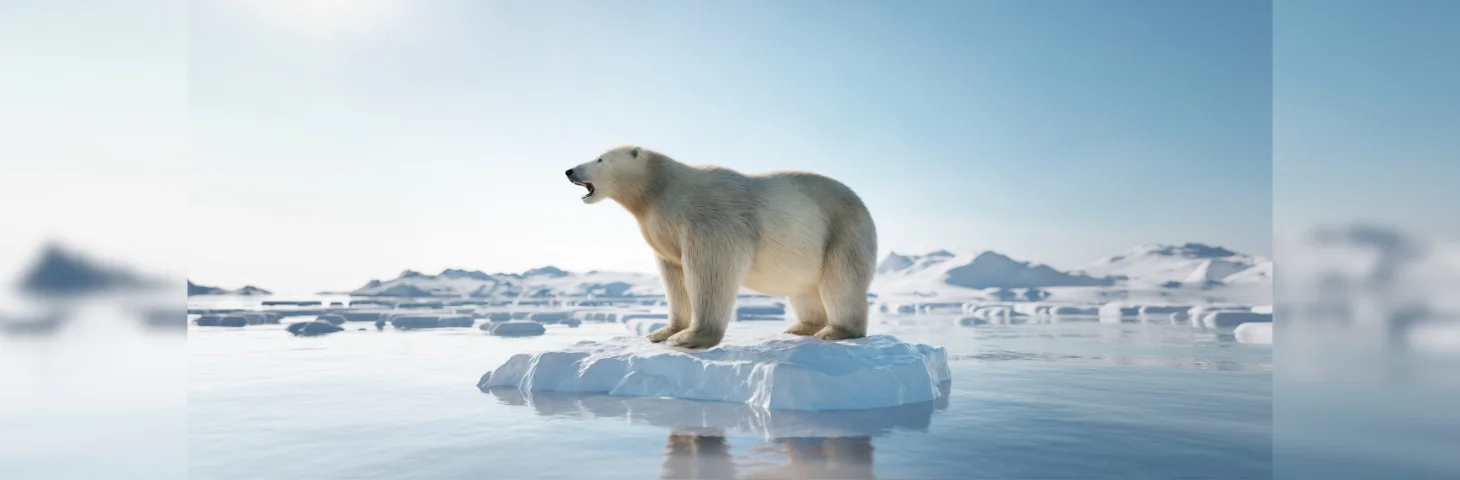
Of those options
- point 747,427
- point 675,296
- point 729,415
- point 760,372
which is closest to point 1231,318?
point 675,296

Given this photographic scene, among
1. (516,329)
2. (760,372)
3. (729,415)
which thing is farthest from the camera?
(516,329)

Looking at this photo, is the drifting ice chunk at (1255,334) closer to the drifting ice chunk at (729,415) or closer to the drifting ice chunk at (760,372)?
the drifting ice chunk at (760,372)

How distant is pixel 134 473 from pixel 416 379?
153 inches

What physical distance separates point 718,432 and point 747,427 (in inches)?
9.9

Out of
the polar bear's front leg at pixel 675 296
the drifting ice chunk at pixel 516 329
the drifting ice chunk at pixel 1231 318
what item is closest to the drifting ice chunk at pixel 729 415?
the polar bear's front leg at pixel 675 296

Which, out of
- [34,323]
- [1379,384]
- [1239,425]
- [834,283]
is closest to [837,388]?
[834,283]

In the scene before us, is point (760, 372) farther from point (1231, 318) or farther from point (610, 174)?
point (1231, 318)

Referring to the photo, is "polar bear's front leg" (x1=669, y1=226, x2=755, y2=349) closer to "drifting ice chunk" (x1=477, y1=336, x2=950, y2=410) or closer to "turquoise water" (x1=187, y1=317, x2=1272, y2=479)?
"drifting ice chunk" (x1=477, y1=336, x2=950, y2=410)

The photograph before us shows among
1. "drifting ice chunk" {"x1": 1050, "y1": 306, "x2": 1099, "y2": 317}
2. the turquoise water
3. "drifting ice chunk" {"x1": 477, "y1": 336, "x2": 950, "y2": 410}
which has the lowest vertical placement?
"drifting ice chunk" {"x1": 1050, "y1": 306, "x2": 1099, "y2": 317}

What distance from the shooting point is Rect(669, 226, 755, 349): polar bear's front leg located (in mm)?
5965

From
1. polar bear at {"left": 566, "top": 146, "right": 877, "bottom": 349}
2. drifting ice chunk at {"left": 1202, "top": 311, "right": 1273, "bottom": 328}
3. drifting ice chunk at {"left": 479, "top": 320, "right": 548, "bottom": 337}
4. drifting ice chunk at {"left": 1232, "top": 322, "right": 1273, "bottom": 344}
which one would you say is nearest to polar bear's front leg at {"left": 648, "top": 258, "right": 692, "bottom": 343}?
polar bear at {"left": 566, "top": 146, "right": 877, "bottom": 349}

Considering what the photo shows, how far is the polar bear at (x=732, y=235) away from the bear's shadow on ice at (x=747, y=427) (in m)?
0.87

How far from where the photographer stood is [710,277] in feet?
19.6

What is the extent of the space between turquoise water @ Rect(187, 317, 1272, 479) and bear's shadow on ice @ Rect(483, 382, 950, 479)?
18mm
